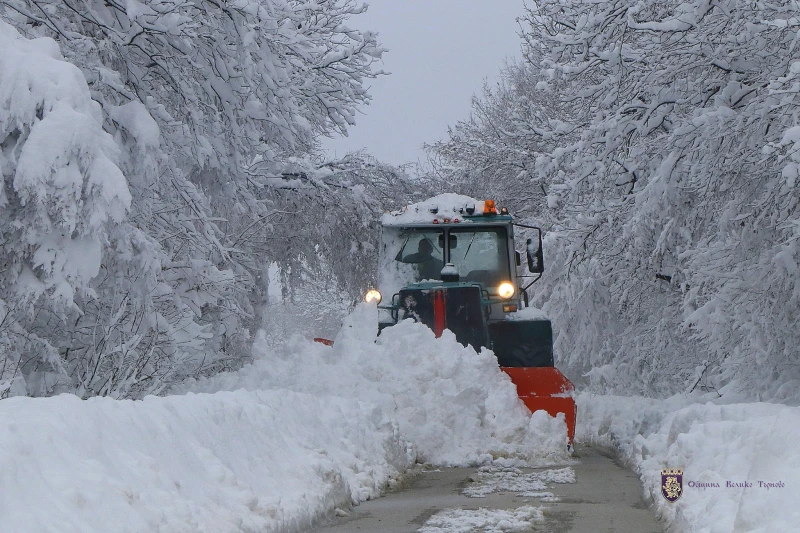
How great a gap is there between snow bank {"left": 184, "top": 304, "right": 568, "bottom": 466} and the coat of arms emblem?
3207 mm

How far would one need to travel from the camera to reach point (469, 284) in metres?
11.6

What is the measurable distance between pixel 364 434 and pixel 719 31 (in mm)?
4878

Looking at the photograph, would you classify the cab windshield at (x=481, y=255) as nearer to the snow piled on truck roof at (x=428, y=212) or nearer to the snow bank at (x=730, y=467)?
the snow piled on truck roof at (x=428, y=212)

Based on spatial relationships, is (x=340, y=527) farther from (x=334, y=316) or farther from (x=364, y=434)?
(x=334, y=316)

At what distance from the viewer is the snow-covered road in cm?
598

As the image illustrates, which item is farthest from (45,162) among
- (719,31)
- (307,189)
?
(307,189)

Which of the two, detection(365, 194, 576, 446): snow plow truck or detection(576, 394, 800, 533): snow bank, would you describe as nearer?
detection(576, 394, 800, 533): snow bank

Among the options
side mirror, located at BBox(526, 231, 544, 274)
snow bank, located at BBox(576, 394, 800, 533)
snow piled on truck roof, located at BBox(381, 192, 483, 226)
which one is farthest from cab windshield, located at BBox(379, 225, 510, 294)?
snow bank, located at BBox(576, 394, 800, 533)

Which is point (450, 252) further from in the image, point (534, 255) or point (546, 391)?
point (546, 391)

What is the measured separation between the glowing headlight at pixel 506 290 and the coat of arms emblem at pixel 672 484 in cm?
553

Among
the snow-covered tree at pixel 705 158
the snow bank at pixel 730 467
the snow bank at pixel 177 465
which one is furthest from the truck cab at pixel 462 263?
the snow bank at pixel 177 465

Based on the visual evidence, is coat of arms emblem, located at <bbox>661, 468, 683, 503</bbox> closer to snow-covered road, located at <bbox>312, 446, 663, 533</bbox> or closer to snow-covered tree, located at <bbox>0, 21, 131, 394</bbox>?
snow-covered road, located at <bbox>312, 446, 663, 533</bbox>

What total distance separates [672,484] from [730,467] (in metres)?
0.86

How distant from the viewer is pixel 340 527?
6.10m
